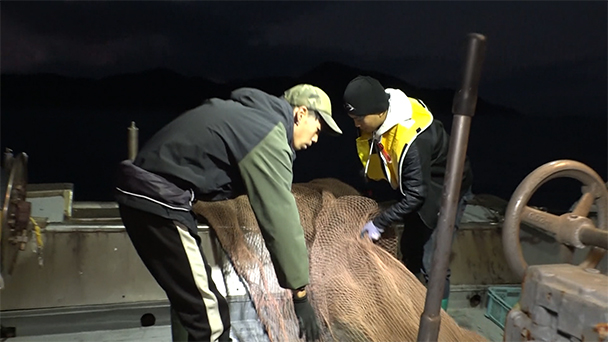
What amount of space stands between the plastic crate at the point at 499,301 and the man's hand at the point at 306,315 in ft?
4.65

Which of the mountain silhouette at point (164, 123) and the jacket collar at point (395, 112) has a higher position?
the jacket collar at point (395, 112)

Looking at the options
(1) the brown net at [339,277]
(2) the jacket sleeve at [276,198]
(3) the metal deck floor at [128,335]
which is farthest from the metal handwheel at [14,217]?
(2) the jacket sleeve at [276,198]

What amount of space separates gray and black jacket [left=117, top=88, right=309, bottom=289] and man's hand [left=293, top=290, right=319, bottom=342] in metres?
0.13

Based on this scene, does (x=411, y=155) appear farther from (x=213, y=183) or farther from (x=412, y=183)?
(x=213, y=183)

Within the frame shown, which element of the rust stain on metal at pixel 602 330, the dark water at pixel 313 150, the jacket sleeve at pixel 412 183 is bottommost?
the dark water at pixel 313 150

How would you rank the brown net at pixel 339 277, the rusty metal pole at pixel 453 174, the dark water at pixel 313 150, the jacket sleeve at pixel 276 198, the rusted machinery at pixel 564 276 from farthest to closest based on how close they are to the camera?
the dark water at pixel 313 150
the brown net at pixel 339 277
the jacket sleeve at pixel 276 198
the rusted machinery at pixel 564 276
the rusty metal pole at pixel 453 174

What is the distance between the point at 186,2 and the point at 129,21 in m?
3.56

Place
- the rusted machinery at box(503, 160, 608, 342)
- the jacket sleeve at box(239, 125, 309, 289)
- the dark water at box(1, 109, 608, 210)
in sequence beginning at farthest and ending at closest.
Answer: the dark water at box(1, 109, 608, 210), the jacket sleeve at box(239, 125, 309, 289), the rusted machinery at box(503, 160, 608, 342)

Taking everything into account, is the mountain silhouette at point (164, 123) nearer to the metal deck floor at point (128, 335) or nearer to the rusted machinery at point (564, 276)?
the metal deck floor at point (128, 335)

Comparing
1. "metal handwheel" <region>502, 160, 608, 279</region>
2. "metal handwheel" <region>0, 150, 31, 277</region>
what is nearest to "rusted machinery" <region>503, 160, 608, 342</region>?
"metal handwheel" <region>502, 160, 608, 279</region>

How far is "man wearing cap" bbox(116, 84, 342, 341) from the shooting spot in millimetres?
1874

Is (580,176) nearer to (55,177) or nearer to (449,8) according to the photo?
(55,177)

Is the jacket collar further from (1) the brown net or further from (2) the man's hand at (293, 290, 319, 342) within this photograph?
(2) the man's hand at (293, 290, 319, 342)

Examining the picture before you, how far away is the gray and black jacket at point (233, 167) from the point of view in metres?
1.86
